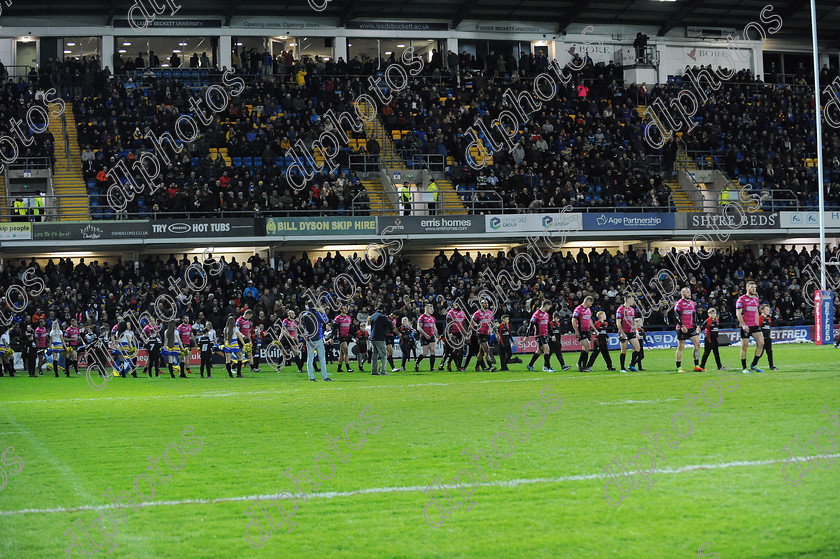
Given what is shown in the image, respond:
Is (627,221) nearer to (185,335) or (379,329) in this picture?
(379,329)

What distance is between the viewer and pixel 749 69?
193 ft

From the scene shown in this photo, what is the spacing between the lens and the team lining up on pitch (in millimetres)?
25344

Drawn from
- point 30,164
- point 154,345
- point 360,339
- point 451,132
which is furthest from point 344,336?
point 30,164

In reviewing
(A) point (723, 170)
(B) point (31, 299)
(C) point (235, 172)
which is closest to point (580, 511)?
(B) point (31, 299)

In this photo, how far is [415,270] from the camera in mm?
41969

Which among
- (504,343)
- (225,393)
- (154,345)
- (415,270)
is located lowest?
(225,393)

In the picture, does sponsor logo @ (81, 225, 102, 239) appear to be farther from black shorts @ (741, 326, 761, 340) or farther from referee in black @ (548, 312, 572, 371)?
black shorts @ (741, 326, 761, 340)

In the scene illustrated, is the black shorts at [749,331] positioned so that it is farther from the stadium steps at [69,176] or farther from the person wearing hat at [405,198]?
the stadium steps at [69,176]

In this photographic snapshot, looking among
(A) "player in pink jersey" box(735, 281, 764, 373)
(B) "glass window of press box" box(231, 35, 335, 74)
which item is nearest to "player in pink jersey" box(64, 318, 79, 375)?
(B) "glass window of press box" box(231, 35, 335, 74)

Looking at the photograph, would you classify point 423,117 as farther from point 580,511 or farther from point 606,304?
point 580,511

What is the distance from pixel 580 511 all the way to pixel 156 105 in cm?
4122

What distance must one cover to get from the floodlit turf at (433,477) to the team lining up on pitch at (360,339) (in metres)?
5.43

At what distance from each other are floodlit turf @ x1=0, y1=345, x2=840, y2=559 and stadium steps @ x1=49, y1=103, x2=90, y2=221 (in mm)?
23214

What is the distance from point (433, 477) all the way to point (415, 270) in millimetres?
31991
